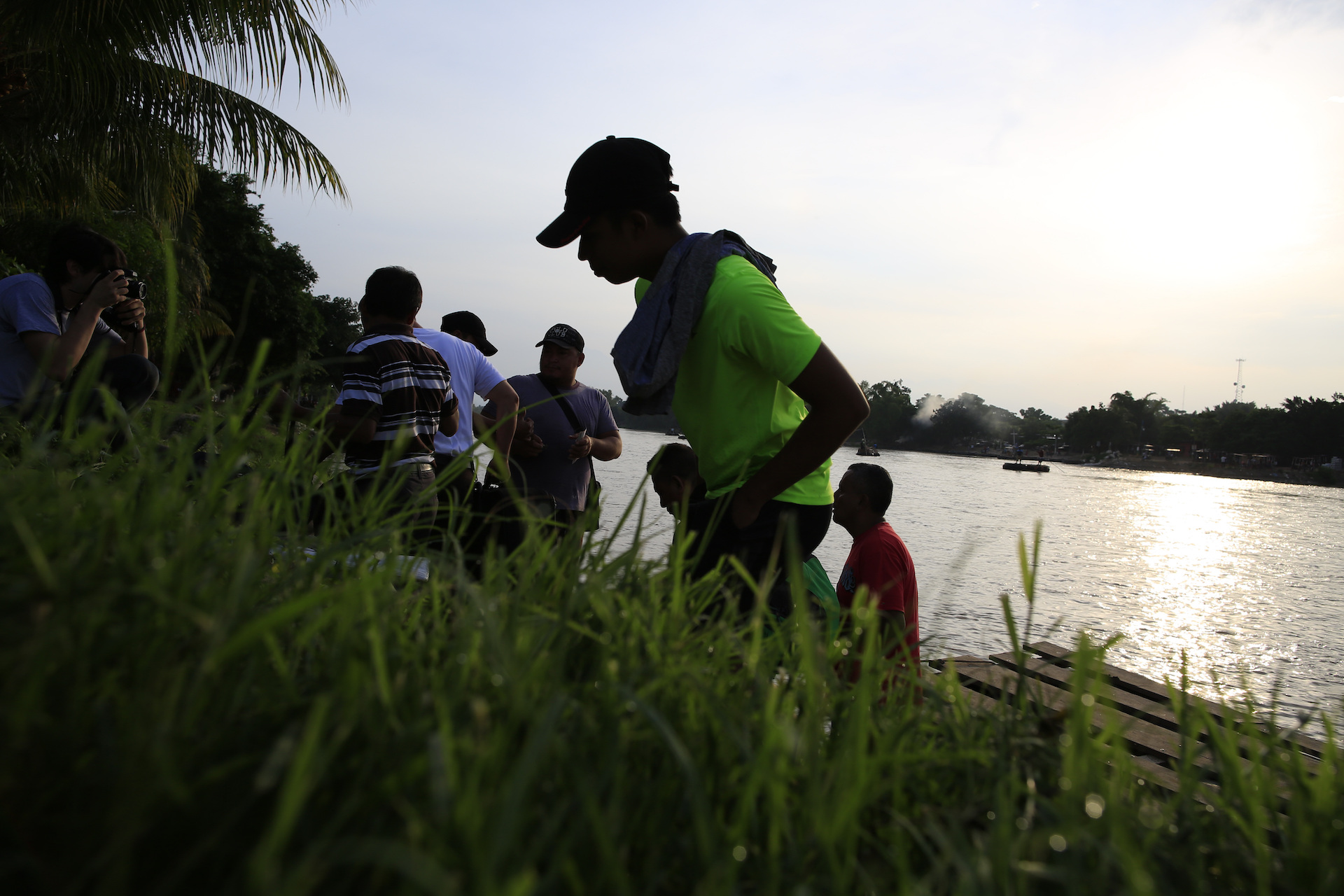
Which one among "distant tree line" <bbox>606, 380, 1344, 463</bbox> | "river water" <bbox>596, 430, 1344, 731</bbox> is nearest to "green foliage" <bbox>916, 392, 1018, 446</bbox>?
"distant tree line" <bbox>606, 380, 1344, 463</bbox>

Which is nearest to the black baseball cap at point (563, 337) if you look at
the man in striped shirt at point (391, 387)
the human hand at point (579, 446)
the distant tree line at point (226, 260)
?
the human hand at point (579, 446)

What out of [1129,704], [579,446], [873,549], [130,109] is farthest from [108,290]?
[130,109]

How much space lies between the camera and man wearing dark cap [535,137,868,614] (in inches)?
84.4

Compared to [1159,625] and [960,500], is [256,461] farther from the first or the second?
[960,500]

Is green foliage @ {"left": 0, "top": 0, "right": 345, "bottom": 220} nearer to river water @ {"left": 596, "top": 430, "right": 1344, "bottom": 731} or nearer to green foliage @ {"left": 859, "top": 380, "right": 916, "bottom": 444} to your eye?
Answer: river water @ {"left": 596, "top": 430, "right": 1344, "bottom": 731}

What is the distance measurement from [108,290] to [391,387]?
1035 millimetres

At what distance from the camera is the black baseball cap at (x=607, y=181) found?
226cm

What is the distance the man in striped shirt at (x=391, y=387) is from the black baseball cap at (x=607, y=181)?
0.85 metres

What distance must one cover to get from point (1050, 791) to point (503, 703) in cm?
68

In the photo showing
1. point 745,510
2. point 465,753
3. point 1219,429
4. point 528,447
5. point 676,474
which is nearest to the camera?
point 465,753

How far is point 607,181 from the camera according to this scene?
2.26m

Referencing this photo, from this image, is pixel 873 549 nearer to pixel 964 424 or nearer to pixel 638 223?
pixel 638 223

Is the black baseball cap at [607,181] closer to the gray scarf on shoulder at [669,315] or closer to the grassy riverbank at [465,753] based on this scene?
the gray scarf on shoulder at [669,315]

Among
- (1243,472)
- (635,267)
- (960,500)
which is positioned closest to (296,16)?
(635,267)
